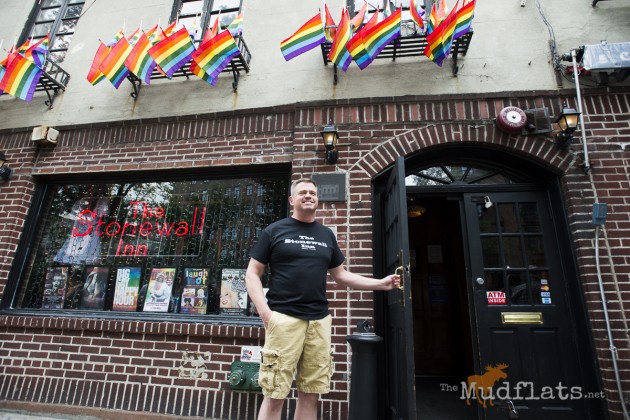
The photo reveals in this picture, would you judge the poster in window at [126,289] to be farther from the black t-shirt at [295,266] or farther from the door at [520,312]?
the door at [520,312]

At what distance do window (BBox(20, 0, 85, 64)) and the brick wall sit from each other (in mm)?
2731

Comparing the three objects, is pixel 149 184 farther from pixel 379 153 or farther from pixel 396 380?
pixel 396 380

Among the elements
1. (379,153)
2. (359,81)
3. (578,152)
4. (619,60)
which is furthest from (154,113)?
(619,60)

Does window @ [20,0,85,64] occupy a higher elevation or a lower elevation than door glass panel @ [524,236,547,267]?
higher

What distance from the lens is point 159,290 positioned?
13.8ft

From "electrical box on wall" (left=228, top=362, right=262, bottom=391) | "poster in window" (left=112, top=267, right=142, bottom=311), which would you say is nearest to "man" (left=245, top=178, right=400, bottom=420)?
"electrical box on wall" (left=228, top=362, right=262, bottom=391)

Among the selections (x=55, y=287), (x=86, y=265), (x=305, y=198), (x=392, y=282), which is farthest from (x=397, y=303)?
(x=55, y=287)

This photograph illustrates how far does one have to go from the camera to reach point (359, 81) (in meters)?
4.36

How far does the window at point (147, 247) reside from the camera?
164 inches

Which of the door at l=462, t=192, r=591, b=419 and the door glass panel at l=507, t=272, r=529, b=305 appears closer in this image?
the door at l=462, t=192, r=591, b=419

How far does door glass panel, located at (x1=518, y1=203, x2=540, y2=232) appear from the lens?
3803mm

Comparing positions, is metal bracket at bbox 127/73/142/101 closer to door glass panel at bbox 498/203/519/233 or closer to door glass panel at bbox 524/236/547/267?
door glass panel at bbox 498/203/519/233

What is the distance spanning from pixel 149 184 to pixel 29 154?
1821 mm

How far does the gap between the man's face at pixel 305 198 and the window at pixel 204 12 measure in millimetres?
3947
